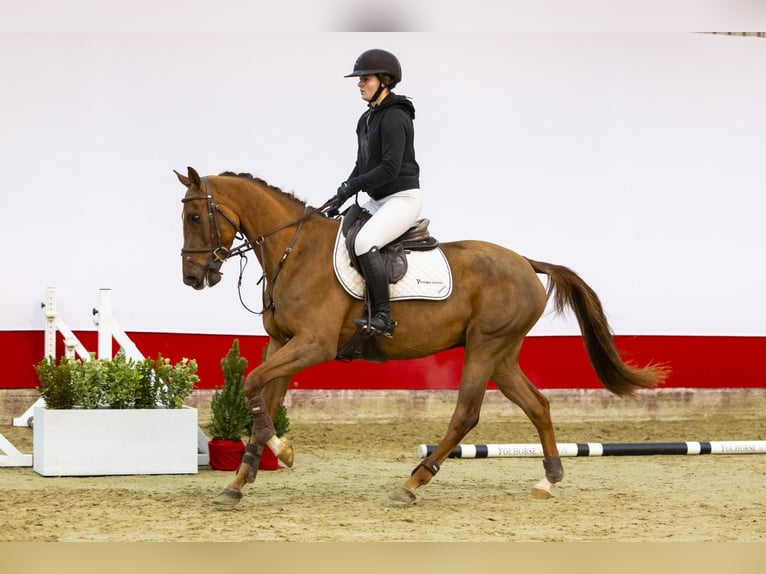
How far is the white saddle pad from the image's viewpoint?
20.3 ft

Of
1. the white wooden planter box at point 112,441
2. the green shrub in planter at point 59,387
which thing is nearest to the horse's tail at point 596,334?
the white wooden planter box at point 112,441

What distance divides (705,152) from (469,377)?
4.30 metres

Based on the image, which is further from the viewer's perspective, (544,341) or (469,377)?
(544,341)

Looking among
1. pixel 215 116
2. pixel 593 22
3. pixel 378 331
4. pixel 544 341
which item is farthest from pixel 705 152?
pixel 378 331

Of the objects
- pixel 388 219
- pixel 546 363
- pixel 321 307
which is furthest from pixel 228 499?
pixel 546 363

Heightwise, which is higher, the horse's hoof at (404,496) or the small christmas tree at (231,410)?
the small christmas tree at (231,410)

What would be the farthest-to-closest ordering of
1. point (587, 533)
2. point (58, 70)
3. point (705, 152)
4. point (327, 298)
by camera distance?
point (705, 152) → point (58, 70) → point (327, 298) → point (587, 533)

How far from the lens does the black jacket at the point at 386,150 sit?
612cm

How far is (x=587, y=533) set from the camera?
5.39 metres

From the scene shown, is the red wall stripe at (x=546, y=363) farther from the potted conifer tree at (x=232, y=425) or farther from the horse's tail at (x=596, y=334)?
the horse's tail at (x=596, y=334)

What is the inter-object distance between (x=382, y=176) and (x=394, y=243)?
0.39 m

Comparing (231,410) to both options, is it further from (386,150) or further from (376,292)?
(386,150)

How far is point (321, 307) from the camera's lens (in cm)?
612

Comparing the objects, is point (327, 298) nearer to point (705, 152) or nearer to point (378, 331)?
point (378, 331)
